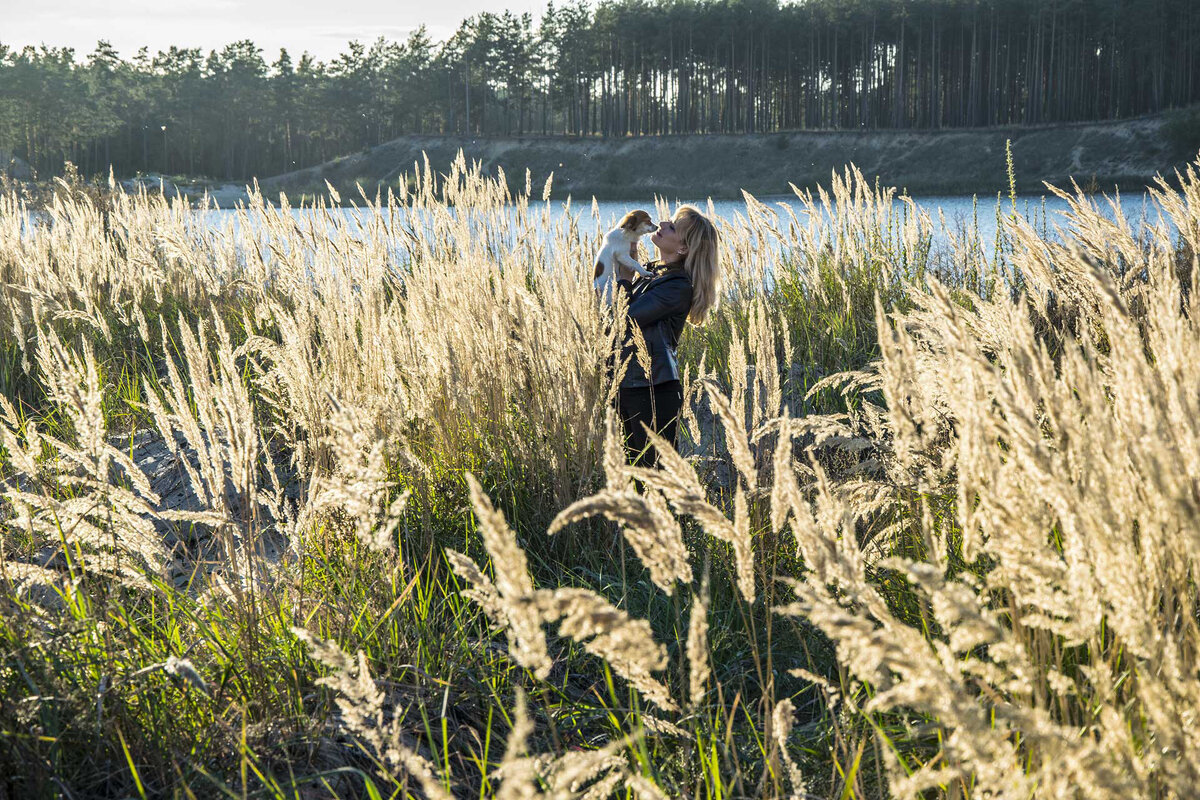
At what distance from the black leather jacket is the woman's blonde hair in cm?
6

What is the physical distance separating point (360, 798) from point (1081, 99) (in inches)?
2510

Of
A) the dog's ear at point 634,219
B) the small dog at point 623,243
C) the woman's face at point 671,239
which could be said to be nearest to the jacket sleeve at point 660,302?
the woman's face at point 671,239

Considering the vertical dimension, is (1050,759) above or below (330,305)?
below

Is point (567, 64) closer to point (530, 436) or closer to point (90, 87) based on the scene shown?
point (90, 87)

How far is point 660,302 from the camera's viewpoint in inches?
166

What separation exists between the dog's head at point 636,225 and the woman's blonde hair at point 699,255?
0.61 metres

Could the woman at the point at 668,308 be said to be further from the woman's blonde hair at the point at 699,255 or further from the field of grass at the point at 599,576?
the field of grass at the point at 599,576

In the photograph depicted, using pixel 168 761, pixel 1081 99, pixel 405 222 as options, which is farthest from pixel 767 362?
pixel 1081 99

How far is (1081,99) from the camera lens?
177ft

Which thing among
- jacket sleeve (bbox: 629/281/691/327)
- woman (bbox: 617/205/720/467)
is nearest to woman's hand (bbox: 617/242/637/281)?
woman (bbox: 617/205/720/467)

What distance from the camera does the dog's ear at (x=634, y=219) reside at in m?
5.01

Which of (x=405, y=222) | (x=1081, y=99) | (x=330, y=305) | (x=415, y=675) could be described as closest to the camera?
(x=415, y=675)

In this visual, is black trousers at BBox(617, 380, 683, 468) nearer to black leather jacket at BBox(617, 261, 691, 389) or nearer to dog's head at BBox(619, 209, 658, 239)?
black leather jacket at BBox(617, 261, 691, 389)

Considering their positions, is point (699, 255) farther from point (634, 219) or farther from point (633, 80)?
point (633, 80)
